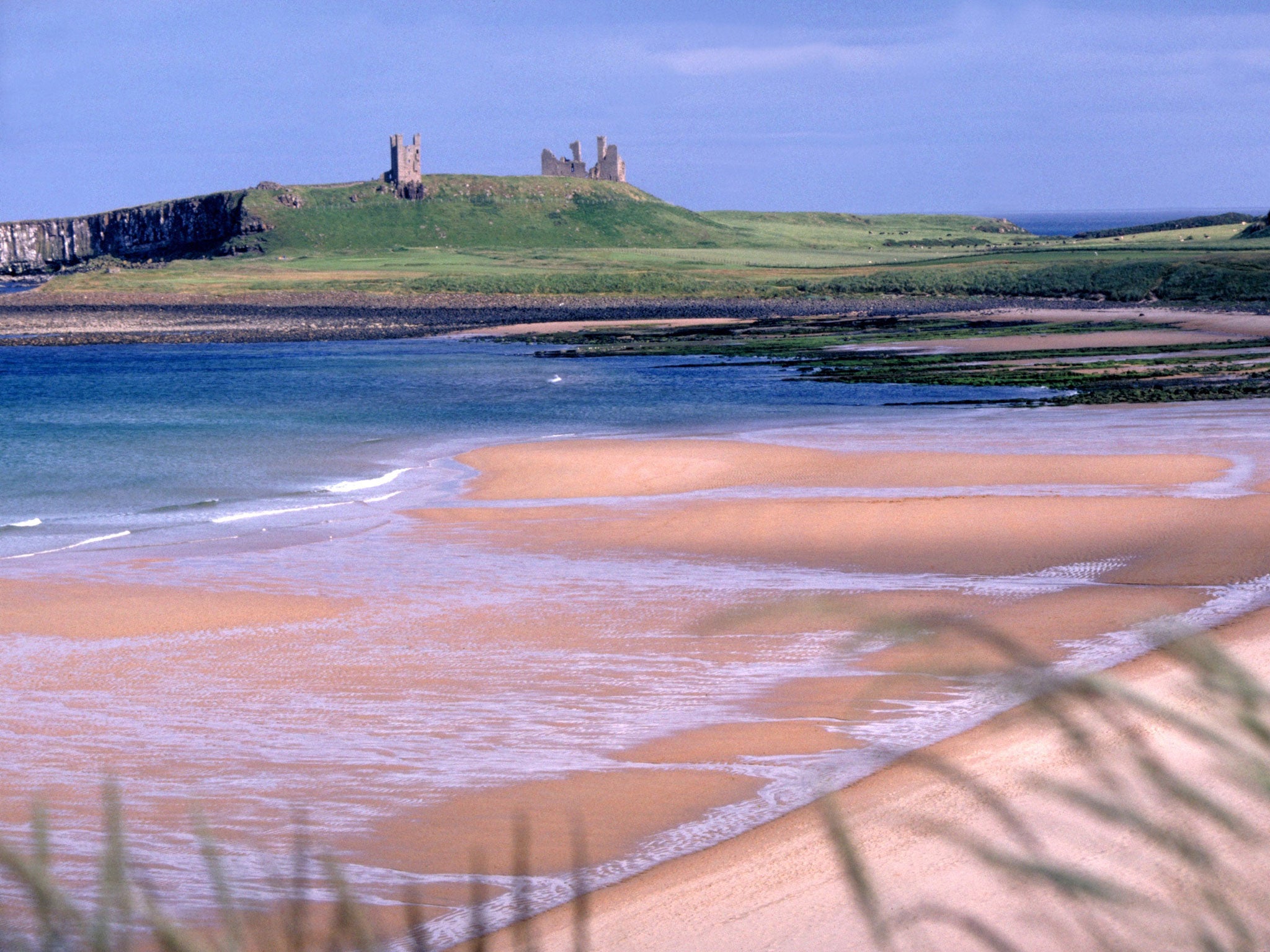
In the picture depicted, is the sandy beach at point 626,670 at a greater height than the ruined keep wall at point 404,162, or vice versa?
the ruined keep wall at point 404,162

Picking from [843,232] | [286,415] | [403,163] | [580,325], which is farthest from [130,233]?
[286,415]

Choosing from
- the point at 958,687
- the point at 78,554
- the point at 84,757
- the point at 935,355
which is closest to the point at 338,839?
the point at 84,757

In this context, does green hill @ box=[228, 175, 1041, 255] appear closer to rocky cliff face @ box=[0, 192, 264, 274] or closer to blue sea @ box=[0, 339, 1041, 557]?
rocky cliff face @ box=[0, 192, 264, 274]

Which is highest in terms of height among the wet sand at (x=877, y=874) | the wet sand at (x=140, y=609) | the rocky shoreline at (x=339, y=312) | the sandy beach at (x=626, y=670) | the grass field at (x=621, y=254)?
the grass field at (x=621, y=254)

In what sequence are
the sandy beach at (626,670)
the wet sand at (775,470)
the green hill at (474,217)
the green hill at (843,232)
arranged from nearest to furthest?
the sandy beach at (626,670) → the wet sand at (775,470) → the green hill at (474,217) → the green hill at (843,232)

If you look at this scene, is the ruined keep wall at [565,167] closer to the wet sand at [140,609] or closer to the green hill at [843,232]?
the green hill at [843,232]

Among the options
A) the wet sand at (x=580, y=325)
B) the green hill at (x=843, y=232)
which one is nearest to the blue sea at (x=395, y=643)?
the wet sand at (x=580, y=325)
